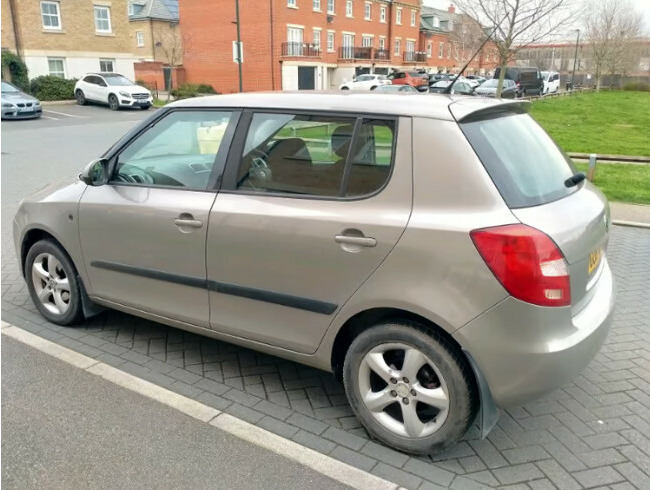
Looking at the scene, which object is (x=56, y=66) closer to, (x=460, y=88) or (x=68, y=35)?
(x=68, y=35)

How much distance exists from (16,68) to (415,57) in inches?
1583

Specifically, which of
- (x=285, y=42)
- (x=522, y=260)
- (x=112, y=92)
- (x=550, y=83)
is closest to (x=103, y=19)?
(x=112, y=92)

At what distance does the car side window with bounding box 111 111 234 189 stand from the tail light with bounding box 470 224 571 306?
1.74m

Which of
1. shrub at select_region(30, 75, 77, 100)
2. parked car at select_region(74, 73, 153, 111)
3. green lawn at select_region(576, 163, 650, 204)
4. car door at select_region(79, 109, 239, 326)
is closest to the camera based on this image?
car door at select_region(79, 109, 239, 326)

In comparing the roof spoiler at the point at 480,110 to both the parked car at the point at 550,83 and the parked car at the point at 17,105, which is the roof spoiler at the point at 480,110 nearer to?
the parked car at the point at 17,105

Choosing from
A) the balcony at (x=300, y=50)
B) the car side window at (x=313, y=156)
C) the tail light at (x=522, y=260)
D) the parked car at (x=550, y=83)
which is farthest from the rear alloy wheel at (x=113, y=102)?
the parked car at (x=550, y=83)

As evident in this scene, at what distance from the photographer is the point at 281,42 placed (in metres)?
39.0

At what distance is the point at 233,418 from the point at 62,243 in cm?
189

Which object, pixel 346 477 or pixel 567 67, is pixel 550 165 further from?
pixel 567 67

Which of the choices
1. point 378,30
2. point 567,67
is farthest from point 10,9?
point 567,67

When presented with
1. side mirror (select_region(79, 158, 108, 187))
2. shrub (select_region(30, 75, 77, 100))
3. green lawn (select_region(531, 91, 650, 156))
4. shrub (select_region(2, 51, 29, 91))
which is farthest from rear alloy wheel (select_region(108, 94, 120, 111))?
side mirror (select_region(79, 158, 108, 187))

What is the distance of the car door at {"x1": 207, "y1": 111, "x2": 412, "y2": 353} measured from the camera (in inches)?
105

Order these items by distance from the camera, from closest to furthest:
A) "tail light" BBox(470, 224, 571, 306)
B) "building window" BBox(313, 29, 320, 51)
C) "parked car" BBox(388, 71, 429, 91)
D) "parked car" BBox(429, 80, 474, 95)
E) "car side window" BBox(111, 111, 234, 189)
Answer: "tail light" BBox(470, 224, 571, 306)
"car side window" BBox(111, 111, 234, 189)
"parked car" BBox(429, 80, 474, 95)
"parked car" BBox(388, 71, 429, 91)
"building window" BBox(313, 29, 320, 51)

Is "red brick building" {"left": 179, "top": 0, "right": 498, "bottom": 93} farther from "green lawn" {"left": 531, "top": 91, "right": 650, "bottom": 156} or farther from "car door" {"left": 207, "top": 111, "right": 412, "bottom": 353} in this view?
"car door" {"left": 207, "top": 111, "right": 412, "bottom": 353}
